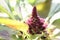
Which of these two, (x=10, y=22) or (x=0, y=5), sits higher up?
(x=0, y=5)

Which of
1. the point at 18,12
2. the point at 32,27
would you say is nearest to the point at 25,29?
the point at 32,27

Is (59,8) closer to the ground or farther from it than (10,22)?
farther from it

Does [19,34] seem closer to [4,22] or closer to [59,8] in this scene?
[4,22]

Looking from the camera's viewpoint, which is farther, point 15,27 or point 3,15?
point 3,15

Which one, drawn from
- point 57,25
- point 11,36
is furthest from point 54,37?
point 11,36

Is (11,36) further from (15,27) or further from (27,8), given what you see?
(27,8)

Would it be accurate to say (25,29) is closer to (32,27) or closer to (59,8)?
(32,27)

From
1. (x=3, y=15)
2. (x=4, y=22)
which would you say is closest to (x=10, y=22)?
(x=4, y=22)
